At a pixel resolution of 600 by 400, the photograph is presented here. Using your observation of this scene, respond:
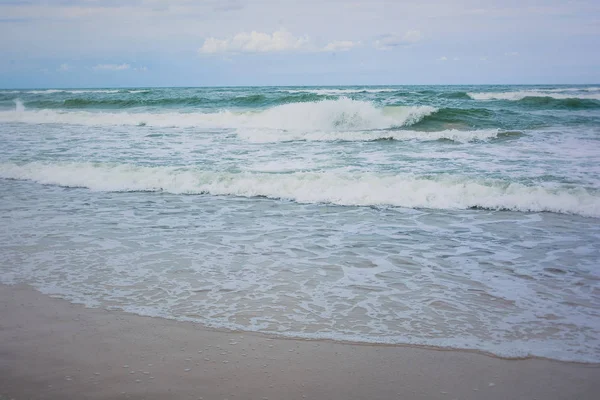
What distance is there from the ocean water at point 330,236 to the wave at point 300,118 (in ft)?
15.9

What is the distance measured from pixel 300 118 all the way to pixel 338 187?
12.2 m

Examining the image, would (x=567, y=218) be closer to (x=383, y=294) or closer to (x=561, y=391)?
(x=383, y=294)

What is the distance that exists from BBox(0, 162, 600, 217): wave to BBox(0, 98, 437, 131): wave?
9875 mm

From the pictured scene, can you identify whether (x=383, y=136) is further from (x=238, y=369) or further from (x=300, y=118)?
(x=238, y=369)

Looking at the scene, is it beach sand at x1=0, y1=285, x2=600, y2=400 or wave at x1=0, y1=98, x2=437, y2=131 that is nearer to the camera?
beach sand at x1=0, y1=285, x2=600, y2=400

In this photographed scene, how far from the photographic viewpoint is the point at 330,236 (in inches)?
240

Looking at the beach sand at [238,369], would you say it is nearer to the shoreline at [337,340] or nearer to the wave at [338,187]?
the shoreline at [337,340]

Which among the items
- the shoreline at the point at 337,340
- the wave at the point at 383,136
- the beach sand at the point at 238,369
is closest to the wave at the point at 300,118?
the wave at the point at 383,136

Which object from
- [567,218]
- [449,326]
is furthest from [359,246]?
[567,218]

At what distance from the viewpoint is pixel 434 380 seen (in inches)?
115

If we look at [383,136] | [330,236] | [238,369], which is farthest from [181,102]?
[238,369]

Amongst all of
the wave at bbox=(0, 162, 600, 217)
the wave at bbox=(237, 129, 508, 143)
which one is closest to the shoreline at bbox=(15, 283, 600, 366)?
the wave at bbox=(0, 162, 600, 217)

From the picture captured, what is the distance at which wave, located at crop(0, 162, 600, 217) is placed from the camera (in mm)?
7554

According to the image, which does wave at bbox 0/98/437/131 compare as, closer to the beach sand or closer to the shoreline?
the shoreline
